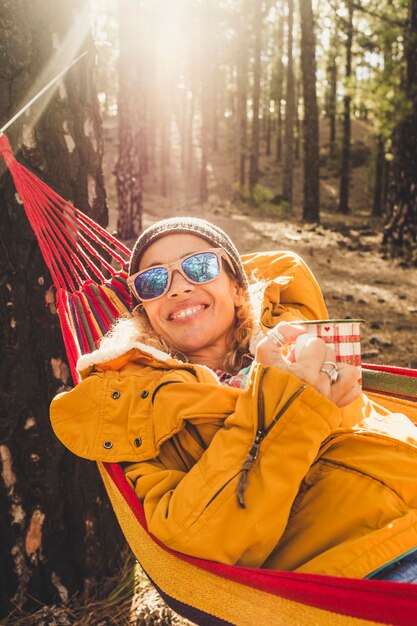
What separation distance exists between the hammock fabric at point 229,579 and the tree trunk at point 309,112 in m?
11.2

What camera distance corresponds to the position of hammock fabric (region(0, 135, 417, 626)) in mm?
1172

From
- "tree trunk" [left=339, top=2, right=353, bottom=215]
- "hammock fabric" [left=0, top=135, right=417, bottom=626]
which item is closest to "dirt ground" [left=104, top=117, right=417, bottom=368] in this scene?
"hammock fabric" [left=0, top=135, right=417, bottom=626]

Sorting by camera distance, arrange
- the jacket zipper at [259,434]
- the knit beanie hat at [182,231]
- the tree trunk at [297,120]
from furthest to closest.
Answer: the tree trunk at [297,120] → the knit beanie hat at [182,231] → the jacket zipper at [259,434]

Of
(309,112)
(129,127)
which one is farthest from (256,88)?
(129,127)

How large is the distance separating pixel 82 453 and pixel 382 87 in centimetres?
1095

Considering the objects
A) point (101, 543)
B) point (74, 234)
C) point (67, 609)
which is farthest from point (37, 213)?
point (67, 609)

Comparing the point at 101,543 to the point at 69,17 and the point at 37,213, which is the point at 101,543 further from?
the point at 69,17

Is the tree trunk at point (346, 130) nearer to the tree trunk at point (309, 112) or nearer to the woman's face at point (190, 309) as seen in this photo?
the tree trunk at point (309, 112)

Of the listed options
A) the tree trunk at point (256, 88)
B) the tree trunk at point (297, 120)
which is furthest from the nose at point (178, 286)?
the tree trunk at point (297, 120)

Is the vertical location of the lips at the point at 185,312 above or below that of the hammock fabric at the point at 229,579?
above

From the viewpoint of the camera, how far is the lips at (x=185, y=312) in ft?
6.39

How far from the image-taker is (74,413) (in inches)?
64.4

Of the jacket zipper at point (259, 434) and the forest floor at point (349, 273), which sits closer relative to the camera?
the jacket zipper at point (259, 434)

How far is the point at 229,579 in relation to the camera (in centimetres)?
132
